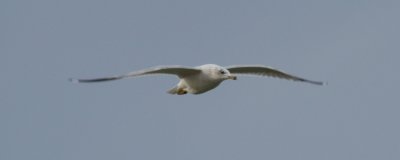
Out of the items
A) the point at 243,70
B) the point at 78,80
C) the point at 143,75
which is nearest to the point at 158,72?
the point at 143,75

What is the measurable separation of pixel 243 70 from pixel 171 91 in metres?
2.67

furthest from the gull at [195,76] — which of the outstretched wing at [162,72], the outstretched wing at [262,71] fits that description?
the outstretched wing at [262,71]

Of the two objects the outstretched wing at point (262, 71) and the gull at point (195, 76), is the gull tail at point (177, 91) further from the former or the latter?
the outstretched wing at point (262, 71)

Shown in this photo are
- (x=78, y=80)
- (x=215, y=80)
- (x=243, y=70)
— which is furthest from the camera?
(x=243, y=70)

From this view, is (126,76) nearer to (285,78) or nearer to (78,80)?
(78,80)

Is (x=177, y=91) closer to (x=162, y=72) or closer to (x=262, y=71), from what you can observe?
(x=162, y=72)

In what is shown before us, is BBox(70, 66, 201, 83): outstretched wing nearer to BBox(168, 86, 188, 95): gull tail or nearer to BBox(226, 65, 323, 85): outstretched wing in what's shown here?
BBox(168, 86, 188, 95): gull tail

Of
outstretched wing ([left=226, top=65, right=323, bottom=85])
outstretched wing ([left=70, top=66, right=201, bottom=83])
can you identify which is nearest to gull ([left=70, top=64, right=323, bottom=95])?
outstretched wing ([left=70, top=66, right=201, bottom=83])

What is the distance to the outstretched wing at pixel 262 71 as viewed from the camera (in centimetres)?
2898

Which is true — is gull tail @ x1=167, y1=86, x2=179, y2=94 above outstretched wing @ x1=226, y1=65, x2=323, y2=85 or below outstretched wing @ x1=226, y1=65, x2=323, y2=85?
below

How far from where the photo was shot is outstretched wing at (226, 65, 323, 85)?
1141 inches

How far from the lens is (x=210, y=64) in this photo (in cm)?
2662

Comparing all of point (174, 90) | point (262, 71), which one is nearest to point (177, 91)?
point (174, 90)

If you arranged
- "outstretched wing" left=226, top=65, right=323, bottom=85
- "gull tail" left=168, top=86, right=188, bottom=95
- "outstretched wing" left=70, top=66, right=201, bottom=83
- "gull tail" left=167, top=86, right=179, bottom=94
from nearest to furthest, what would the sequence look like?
"outstretched wing" left=70, top=66, right=201, bottom=83 → "gull tail" left=168, top=86, right=188, bottom=95 → "gull tail" left=167, top=86, right=179, bottom=94 → "outstretched wing" left=226, top=65, right=323, bottom=85
